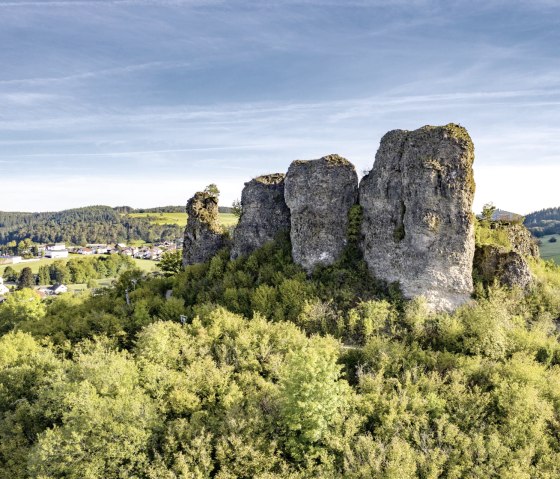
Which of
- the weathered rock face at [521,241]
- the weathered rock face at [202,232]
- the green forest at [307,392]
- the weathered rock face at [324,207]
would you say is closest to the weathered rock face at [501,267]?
the green forest at [307,392]

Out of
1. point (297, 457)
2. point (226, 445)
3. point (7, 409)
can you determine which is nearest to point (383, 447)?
point (297, 457)

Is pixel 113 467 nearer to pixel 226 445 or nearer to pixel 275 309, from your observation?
pixel 226 445

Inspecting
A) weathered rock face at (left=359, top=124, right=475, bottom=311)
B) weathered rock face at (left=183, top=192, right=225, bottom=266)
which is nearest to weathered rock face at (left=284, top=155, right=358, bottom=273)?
weathered rock face at (left=359, top=124, right=475, bottom=311)

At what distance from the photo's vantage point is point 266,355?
3422cm

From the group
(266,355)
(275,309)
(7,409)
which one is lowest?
(7,409)

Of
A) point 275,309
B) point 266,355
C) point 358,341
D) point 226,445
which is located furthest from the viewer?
point 275,309

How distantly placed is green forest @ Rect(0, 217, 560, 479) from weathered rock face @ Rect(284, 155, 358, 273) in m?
3.57

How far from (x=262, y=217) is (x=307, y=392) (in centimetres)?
2931

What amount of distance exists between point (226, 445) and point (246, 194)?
3347 cm

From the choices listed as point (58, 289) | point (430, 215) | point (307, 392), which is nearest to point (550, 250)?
point (430, 215)

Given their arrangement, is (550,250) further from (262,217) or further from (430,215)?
(262,217)

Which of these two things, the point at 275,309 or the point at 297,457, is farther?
the point at 275,309

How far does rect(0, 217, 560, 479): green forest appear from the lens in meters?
25.7

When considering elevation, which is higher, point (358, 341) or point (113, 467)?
point (358, 341)
